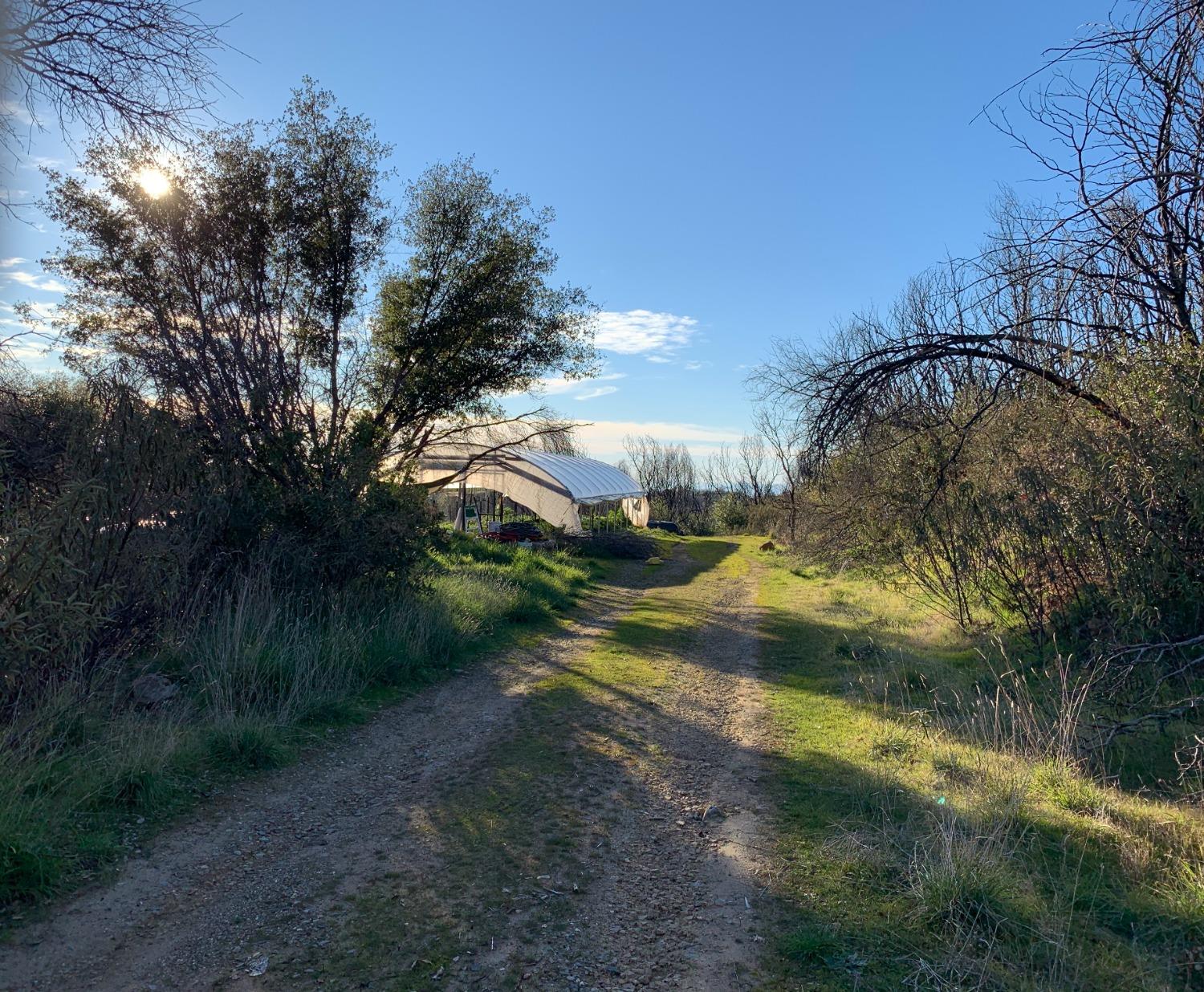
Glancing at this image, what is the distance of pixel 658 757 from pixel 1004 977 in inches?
134

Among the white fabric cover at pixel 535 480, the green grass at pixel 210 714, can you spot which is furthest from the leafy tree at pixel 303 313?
the white fabric cover at pixel 535 480

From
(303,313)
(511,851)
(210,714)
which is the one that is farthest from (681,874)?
(303,313)

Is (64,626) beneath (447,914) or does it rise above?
above

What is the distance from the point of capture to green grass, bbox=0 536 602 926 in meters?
4.21

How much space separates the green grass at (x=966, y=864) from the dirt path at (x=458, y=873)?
1.24ft

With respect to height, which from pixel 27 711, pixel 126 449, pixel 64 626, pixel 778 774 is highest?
pixel 126 449

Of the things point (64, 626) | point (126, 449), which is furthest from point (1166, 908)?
point (126, 449)

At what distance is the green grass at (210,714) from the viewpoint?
421 centimetres

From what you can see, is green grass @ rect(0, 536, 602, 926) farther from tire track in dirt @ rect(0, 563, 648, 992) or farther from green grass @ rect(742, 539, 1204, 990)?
green grass @ rect(742, 539, 1204, 990)

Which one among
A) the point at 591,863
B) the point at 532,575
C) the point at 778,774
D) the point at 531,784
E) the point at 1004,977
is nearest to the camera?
the point at 1004,977

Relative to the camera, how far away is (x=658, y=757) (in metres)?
6.45

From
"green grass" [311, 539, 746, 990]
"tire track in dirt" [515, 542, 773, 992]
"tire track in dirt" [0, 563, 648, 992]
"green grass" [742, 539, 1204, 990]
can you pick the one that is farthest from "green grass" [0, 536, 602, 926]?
"green grass" [742, 539, 1204, 990]

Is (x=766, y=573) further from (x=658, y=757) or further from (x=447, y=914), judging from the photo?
(x=447, y=914)

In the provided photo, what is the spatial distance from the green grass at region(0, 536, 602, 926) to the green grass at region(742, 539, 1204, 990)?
3.82 metres
